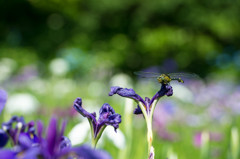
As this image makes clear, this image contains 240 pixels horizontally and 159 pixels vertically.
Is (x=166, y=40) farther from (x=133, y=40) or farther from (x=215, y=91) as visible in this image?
(x=215, y=91)

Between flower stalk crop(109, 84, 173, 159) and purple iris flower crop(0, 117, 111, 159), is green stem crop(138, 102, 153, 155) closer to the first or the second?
flower stalk crop(109, 84, 173, 159)

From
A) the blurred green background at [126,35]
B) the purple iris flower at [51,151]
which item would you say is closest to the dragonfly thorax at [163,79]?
the purple iris flower at [51,151]

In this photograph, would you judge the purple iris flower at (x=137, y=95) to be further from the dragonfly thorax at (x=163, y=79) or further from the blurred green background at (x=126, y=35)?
the blurred green background at (x=126, y=35)

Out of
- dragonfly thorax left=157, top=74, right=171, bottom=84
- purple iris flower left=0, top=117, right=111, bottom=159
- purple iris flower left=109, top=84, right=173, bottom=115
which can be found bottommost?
purple iris flower left=0, top=117, right=111, bottom=159

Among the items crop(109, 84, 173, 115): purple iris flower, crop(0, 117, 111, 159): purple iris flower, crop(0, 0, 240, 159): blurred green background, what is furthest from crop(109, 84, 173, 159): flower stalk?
crop(0, 0, 240, 159): blurred green background

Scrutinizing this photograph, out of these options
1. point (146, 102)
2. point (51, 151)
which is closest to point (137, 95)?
point (146, 102)

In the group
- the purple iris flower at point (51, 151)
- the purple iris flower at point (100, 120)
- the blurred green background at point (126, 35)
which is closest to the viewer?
the purple iris flower at point (51, 151)

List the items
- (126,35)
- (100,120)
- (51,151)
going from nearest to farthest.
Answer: (51,151) < (100,120) < (126,35)

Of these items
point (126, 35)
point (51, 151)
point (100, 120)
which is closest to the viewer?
point (51, 151)

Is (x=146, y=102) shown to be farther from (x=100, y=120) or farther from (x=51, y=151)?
(x=51, y=151)

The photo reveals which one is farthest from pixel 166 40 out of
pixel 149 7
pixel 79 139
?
pixel 79 139

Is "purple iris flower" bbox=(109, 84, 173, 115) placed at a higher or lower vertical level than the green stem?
higher
